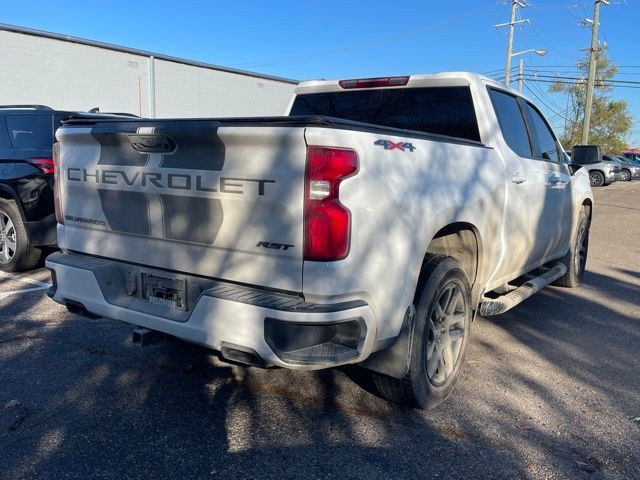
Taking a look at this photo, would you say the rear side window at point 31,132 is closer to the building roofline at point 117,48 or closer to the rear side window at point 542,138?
the rear side window at point 542,138

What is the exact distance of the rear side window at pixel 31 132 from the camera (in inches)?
245

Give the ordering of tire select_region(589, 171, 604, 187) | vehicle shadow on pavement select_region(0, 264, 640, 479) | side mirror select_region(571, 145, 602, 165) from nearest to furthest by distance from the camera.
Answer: vehicle shadow on pavement select_region(0, 264, 640, 479)
side mirror select_region(571, 145, 602, 165)
tire select_region(589, 171, 604, 187)

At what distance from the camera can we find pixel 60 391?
3.57 m

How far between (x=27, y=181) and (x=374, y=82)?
3964mm

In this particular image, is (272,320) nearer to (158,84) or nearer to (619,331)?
(619,331)

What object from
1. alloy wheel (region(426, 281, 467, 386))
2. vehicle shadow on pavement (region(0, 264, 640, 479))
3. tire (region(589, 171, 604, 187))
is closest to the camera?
vehicle shadow on pavement (region(0, 264, 640, 479))

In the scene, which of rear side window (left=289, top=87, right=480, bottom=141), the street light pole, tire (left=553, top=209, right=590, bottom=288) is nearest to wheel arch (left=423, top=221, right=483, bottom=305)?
rear side window (left=289, top=87, right=480, bottom=141)

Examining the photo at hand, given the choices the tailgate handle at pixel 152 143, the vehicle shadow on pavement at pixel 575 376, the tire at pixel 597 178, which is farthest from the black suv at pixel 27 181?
the tire at pixel 597 178

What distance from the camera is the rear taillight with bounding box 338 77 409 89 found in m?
4.40

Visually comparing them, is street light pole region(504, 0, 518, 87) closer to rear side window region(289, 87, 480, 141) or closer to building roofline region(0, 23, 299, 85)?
building roofline region(0, 23, 299, 85)

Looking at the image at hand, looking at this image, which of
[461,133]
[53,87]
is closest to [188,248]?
[461,133]

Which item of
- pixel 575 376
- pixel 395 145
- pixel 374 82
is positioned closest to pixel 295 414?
pixel 395 145

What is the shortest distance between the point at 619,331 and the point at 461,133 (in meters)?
2.39

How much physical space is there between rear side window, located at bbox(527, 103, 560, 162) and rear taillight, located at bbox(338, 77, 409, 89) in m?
1.42
